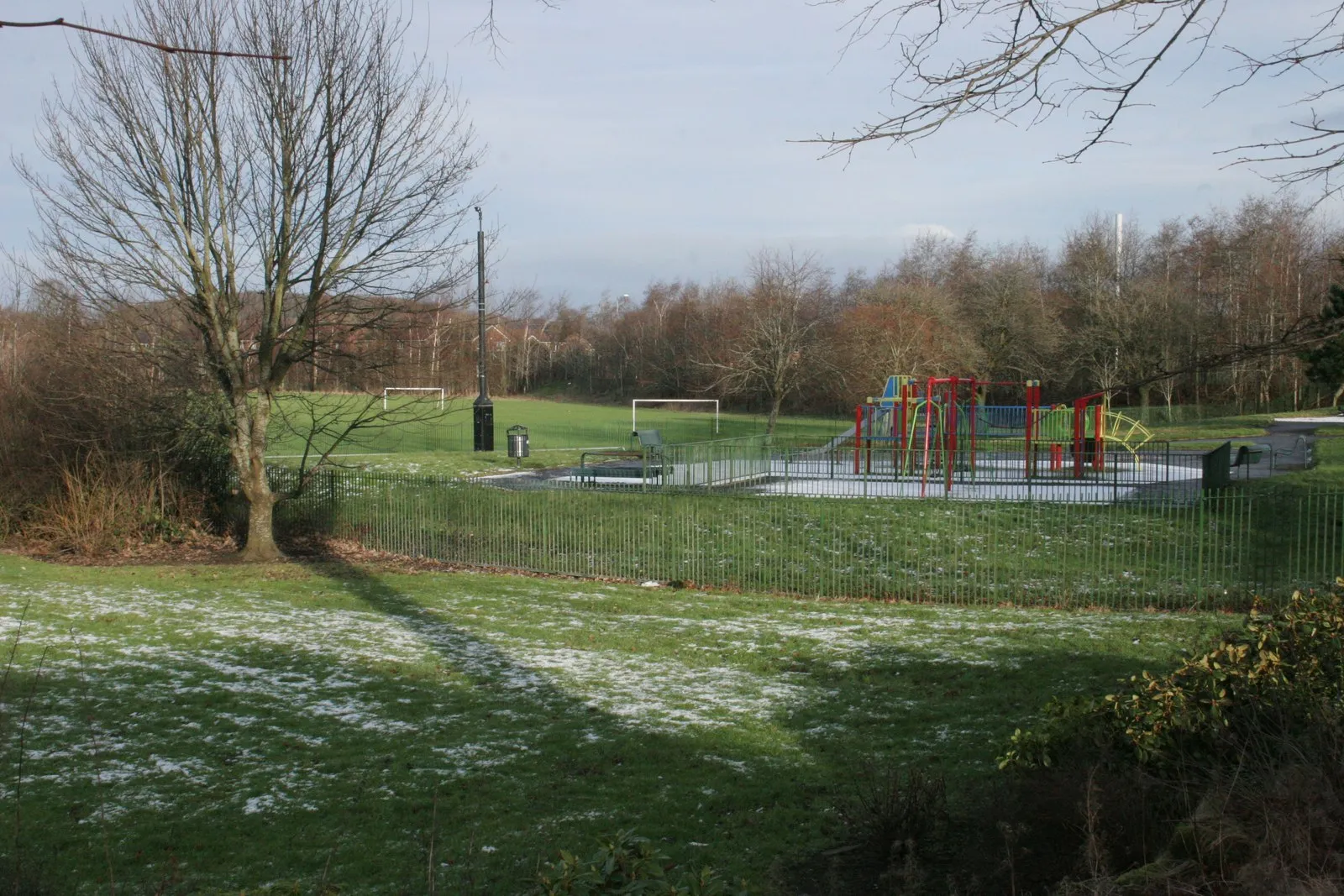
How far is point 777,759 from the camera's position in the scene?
7.60m

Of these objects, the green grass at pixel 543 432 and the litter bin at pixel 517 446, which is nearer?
the litter bin at pixel 517 446

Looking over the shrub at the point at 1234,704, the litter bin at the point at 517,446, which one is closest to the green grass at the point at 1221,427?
the litter bin at the point at 517,446

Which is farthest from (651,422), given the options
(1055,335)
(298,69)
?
(298,69)

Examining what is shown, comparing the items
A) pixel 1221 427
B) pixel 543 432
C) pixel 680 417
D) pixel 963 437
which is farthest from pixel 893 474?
pixel 680 417

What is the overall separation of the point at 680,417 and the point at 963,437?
3286cm

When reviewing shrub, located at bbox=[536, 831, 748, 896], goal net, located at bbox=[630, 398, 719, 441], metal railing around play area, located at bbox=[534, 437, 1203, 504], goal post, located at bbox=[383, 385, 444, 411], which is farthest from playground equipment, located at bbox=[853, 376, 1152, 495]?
shrub, located at bbox=[536, 831, 748, 896]

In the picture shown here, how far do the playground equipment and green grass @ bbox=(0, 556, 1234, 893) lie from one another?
36.4ft

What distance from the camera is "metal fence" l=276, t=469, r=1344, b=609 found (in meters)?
14.3

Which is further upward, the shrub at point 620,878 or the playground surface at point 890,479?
the shrub at point 620,878

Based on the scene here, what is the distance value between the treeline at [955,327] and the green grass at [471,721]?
3494mm

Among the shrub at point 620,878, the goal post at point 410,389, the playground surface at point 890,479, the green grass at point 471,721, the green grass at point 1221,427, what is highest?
the goal post at point 410,389

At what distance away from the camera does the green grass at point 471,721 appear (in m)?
6.09

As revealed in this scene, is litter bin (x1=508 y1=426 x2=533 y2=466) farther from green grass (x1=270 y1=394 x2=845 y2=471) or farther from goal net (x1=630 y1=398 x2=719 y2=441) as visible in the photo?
goal net (x1=630 y1=398 x2=719 y2=441)

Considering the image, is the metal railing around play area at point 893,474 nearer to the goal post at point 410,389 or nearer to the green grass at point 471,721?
the goal post at point 410,389
